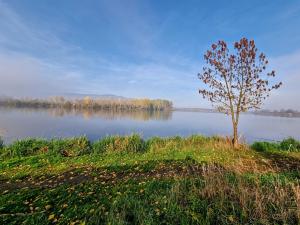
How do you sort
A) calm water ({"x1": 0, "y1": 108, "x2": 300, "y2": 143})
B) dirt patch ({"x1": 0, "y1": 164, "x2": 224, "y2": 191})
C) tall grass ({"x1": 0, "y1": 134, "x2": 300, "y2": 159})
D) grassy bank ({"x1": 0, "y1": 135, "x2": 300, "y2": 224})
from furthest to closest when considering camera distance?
calm water ({"x1": 0, "y1": 108, "x2": 300, "y2": 143}) → tall grass ({"x1": 0, "y1": 134, "x2": 300, "y2": 159}) → dirt patch ({"x1": 0, "y1": 164, "x2": 224, "y2": 191}) → grassy bank ({"x1": 0, "y1": 135, "x2": 300, "y2": 224})

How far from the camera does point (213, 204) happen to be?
3.99 m

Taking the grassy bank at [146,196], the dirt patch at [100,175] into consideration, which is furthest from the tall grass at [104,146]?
the dirt patch at [100,175]

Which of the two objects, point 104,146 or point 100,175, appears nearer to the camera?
point 100,175

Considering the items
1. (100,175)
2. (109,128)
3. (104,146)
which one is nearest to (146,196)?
(100,175)

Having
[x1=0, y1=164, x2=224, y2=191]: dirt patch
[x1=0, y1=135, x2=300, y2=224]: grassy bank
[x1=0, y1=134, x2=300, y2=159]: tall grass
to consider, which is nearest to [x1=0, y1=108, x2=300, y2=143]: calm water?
[x1=0, y1=134, x2=300, y2=159]: tall grass

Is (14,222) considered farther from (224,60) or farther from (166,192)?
(224,60)

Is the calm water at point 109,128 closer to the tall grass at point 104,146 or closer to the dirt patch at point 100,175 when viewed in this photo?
the tall grass at point 104,146

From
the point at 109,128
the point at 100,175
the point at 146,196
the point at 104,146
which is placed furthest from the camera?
the point at 109,128

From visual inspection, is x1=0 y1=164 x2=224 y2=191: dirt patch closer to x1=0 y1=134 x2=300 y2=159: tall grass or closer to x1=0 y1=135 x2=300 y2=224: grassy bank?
x1=0 y1=135 x2=300 y2=224: grassy bank

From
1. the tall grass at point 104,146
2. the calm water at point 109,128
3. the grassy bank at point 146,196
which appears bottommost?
the calm water at point 109,128

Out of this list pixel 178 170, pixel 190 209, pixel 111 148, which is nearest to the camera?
pixel 190 209

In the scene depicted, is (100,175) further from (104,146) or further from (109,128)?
(109,128)

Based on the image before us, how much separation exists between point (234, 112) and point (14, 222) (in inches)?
443

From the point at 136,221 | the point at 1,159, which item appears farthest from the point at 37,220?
the point at 1,159
